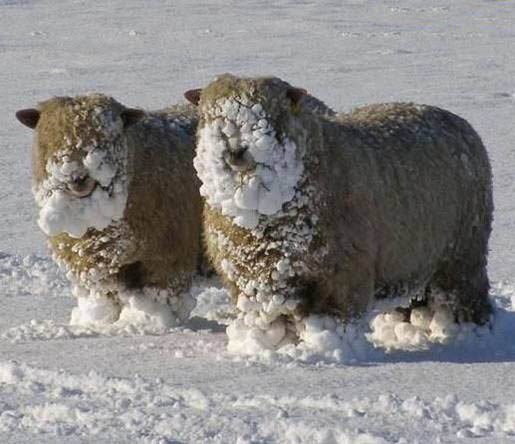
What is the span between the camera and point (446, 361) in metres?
6.30

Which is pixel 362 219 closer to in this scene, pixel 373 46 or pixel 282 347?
pixel 282 347

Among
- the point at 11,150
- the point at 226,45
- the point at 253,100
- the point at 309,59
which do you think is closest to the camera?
the point at 253,100

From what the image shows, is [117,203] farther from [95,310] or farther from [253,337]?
[253,337]

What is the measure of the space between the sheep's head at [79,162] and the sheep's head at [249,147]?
699 mm

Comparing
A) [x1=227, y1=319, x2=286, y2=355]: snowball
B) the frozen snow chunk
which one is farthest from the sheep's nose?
the frozen snow chunk

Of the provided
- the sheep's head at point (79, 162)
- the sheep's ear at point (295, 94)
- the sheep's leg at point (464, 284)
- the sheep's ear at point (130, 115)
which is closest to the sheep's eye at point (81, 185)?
the sheep's head at point (79, 162)

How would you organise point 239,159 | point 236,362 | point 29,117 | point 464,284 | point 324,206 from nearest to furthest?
1. point 239,159
2. point 236,362
3. point 324,206
4. point 29,117
5. point 464,284

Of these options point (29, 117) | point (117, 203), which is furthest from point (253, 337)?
point (29, 117)

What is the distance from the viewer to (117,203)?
22.1 ft

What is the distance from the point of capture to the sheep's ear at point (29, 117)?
6814 millimetres

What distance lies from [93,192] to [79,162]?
173 mm

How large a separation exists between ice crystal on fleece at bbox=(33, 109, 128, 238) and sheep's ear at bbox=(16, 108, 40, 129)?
350 millimetres

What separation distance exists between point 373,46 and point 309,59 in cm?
153

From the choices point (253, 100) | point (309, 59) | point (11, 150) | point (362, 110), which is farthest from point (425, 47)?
point (253, 100)
